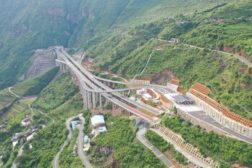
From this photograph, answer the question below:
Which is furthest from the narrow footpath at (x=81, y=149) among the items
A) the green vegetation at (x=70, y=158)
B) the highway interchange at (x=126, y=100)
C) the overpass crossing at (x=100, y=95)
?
the overpass crossing at (x=100, y=95)

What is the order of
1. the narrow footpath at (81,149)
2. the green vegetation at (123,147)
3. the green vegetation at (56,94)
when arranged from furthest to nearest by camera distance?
the green vegetation at (56,94), the narrow footpath at (81,149), the green vegetation at (123,147)

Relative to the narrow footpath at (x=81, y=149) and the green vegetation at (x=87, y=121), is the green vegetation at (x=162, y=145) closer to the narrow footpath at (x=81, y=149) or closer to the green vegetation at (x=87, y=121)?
the narrow footpath at (x=81, y=149)

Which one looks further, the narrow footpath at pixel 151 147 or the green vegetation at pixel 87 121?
the green vegetation at pixel 87 121

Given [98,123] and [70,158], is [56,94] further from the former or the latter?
[70,158]

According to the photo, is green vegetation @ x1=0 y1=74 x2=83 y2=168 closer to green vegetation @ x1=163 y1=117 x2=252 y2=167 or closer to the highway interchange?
the highway interchange

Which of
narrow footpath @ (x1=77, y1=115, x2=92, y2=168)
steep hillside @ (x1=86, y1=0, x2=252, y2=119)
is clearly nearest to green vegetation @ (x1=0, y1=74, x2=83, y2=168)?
narrow footpath @ (x1=77, y1=115, x2=92, y2=168)

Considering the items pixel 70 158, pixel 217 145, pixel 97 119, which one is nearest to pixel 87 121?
pixel 97 119

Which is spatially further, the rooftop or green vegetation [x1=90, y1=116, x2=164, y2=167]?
the rooftop
